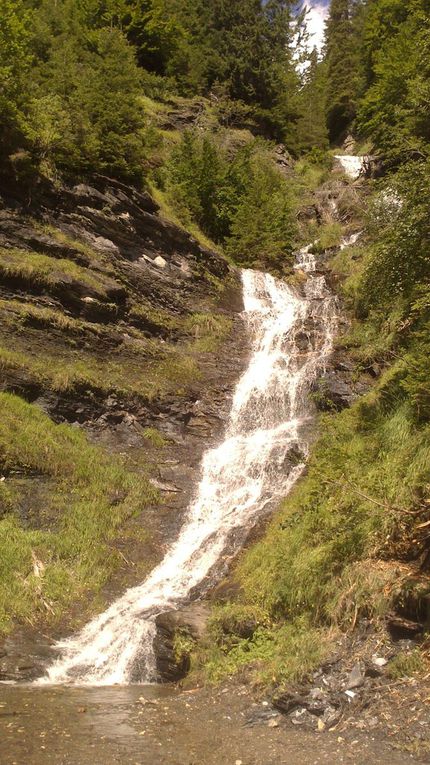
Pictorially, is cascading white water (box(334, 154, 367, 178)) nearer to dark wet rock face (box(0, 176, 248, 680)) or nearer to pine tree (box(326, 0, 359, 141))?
pine tree (box(326, 0, 359, 141))

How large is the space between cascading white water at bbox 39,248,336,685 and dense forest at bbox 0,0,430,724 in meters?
1.08

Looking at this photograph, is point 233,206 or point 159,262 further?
point 233,206

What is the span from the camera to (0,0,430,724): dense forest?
8219mm

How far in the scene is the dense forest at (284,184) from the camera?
27.0 feet

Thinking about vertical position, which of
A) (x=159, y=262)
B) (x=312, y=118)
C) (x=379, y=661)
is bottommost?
(x=379, y=661)

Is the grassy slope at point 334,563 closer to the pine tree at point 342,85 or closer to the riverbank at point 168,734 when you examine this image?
the riverbank at point 168,734

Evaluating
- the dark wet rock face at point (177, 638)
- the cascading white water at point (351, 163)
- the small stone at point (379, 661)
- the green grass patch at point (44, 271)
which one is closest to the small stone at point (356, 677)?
the small stone at point (379, 661)

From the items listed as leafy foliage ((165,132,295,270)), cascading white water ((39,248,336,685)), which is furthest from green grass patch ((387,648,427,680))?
leafy foliage ((165,132,295,270))

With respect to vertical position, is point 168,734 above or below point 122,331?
below

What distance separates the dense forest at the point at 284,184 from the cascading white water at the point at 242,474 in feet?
3.54

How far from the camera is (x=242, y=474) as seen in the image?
1482 cm

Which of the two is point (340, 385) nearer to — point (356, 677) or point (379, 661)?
point (379, 661)

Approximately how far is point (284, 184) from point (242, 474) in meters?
20.2

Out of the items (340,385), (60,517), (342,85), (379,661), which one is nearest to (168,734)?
(379,661)
